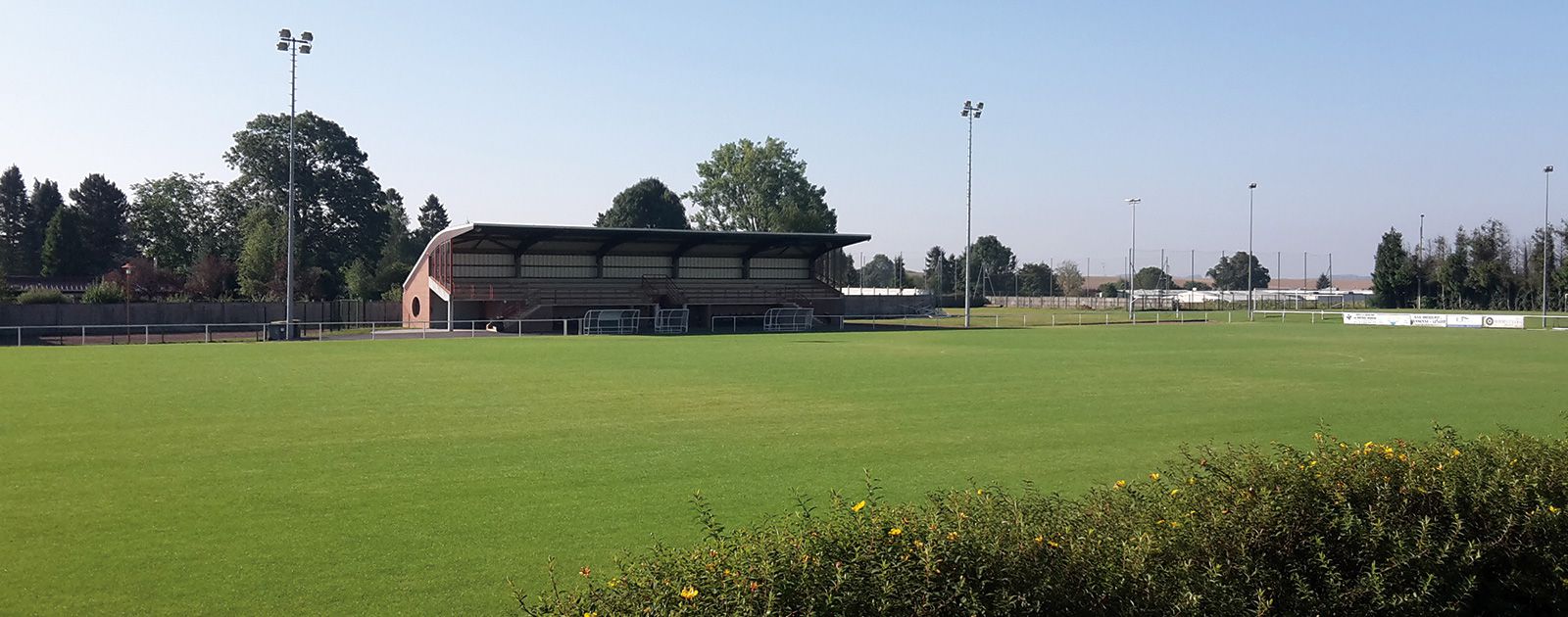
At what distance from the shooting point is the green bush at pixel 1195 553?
13.8 feet

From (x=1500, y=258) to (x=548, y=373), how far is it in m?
93.8

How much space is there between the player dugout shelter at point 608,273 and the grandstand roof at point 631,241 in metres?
0.05

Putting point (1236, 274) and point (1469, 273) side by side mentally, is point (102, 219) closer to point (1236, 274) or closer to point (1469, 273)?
point (1469, 273)

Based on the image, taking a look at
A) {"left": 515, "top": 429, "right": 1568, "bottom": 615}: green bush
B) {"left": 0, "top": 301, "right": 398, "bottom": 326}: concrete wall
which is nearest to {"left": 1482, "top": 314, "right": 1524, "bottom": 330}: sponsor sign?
{"left": 515, "top": 429, "right": 1568, "bottom": 615}: green bush

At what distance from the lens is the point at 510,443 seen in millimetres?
12633

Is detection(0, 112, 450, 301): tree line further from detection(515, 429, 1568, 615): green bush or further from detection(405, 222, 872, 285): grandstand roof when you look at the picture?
detection(515, 429, 1568, 615): green bush

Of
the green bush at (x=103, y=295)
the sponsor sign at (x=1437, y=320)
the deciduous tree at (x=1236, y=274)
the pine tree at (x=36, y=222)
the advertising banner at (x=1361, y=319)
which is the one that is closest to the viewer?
the green bush at (x=103, y=295)

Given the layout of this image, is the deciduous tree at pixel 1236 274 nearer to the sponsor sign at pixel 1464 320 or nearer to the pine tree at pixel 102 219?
the sponsor sign at pixel 1464 320

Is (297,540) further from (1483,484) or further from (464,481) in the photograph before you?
(1483,484)

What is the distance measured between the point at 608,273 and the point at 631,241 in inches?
145

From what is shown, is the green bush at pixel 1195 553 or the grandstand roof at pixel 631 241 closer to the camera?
the green bush at pixel 1195 553

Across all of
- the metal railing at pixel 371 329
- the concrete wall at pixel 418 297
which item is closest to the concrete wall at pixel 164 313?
the metal railing at pixel 371 329

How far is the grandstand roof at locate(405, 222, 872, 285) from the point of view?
52875mm

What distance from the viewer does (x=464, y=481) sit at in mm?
10070
